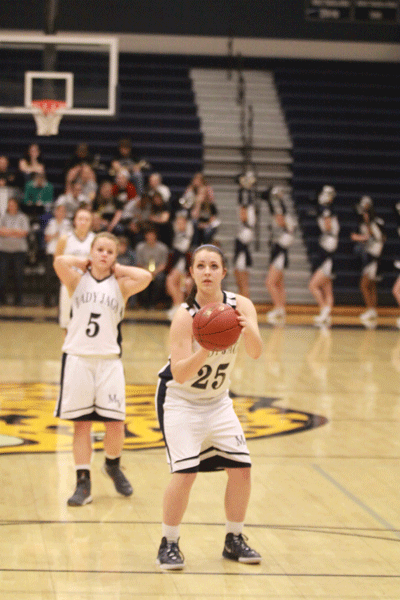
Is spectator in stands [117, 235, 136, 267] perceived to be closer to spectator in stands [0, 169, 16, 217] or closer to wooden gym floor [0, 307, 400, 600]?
spectator in stands [0, 169, 16, 217]

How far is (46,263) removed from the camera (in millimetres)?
14672

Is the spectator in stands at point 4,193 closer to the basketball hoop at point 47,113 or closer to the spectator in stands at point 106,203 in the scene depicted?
the spectator in stands at point 106,203

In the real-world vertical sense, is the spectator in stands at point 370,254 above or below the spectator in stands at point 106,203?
below

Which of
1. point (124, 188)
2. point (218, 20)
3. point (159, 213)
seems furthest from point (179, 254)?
point (218, 20)

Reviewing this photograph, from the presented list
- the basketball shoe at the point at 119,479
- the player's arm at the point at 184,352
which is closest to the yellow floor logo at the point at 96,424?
the basketball shoe at the point at 119,479

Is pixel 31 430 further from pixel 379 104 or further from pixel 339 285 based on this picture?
pixel 379 104

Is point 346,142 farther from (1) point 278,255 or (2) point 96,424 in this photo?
(2) point 96,424

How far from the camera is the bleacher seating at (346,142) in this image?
17.4 meters

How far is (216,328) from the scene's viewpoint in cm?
338

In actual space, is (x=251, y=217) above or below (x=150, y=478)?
above

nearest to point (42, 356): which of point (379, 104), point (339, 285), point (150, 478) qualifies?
point (150, 478)

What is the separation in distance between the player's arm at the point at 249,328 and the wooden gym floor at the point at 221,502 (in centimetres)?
96

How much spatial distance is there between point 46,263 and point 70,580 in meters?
11.6

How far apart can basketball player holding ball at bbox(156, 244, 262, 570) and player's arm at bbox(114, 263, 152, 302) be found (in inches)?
42.3
